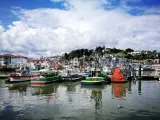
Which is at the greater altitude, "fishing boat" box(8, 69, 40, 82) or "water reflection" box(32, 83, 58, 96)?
"fishing boat" box(8, 69, 40, 82)

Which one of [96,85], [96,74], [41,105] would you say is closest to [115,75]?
[96,74]

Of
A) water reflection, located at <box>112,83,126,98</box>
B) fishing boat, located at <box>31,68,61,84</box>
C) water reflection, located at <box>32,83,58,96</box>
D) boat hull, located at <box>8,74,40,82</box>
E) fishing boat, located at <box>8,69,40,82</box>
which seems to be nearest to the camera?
water reflection, located at <box>112,83,126,98</box>

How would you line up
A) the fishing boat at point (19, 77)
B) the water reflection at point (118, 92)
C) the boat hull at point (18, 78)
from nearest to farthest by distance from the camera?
1. the water reflection at point (118, 92)
2. the fishing boat at point (19, 77)
3. the boat hull at point (18, 78)

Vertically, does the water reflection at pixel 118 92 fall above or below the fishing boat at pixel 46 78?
below

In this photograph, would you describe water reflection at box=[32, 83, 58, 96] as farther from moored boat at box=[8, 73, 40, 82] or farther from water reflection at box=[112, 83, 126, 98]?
water reflection at box=[112, 83, 126, 98]

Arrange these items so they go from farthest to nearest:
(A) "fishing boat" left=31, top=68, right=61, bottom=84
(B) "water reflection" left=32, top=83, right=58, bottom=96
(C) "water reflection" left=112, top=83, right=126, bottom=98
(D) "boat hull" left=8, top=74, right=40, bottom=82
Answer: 1. (D) "boat hull" left=8, top=74, right=40, bottom=82
2. (A) "fishing boat" left=31, top=68, right=61, bottom=84
3. (B) "water reflection" left=32, top=83, right=58, bottom=96
4. (C) "water reflection" left=112, top=83, right=126, bottom=98

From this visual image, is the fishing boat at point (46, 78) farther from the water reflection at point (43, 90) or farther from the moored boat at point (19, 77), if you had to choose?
the water reflection at point (43, 90)

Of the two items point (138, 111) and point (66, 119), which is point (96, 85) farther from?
point (66, 119)

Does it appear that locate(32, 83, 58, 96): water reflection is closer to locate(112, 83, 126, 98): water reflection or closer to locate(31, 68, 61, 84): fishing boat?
locate(31, 68, 61, 84): fishing boat

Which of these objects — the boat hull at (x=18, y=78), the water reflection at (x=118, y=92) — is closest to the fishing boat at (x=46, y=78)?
the boat hull at (x=18, y=78)

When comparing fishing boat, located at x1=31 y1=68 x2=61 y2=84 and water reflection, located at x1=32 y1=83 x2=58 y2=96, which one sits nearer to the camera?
water reflection, located at x1=32 y1=83 x2=58 y2=96

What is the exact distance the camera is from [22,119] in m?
24.0

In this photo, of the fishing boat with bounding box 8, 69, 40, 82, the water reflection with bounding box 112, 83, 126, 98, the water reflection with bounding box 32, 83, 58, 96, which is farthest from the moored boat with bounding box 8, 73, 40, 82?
the water reflection with bounding box 112, 83, 126, 98

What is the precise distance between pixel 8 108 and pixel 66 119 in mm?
8435
